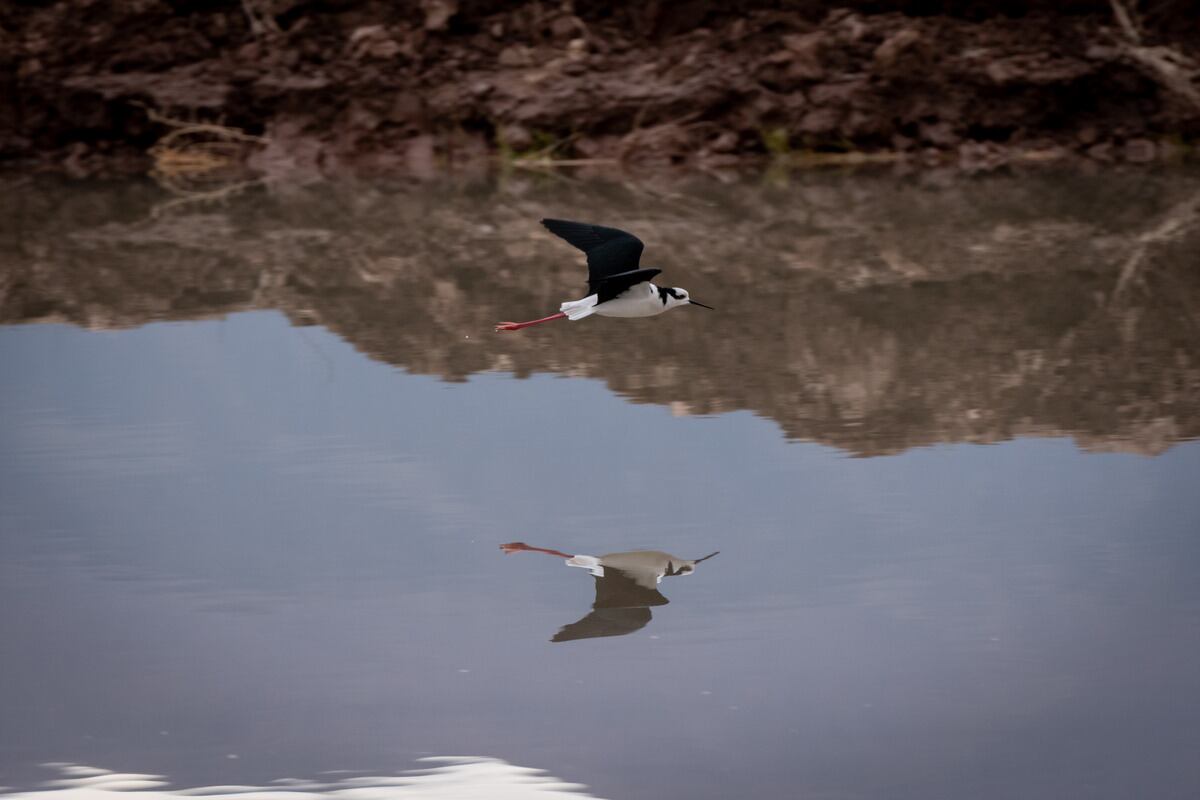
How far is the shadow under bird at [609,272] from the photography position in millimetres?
5211

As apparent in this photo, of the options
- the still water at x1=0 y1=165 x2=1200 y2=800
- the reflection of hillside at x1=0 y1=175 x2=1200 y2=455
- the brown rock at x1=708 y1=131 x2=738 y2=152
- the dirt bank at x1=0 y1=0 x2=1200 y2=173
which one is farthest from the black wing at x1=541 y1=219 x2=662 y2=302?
the brown rock at x1=708 y1=131 x2=738 y2=152

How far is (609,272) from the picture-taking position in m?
5.25

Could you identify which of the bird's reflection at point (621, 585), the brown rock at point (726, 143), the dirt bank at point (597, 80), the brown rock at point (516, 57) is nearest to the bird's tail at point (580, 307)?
the bird's reflection at point (621, 585)

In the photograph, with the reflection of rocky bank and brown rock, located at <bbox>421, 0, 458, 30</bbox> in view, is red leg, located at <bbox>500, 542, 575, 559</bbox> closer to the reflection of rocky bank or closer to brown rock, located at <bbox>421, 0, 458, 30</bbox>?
the reflection of rocky bank

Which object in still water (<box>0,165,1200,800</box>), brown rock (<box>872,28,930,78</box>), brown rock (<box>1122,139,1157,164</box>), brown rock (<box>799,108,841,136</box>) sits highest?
still water (<box>0,165,1200,800</box>)

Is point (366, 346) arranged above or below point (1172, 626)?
below

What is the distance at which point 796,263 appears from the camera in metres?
8.55

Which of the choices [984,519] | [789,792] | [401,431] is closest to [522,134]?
[401,431]

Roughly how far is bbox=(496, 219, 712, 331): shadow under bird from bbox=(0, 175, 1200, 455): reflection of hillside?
478mm

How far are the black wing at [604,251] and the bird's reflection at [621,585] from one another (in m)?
1.22

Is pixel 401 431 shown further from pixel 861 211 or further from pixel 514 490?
pixel 861 211

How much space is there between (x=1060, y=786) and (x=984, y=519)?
1567mm

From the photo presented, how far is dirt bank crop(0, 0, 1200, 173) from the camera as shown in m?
14.6

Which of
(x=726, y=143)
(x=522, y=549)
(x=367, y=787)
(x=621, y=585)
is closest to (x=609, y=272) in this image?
(x=522, y=549)
